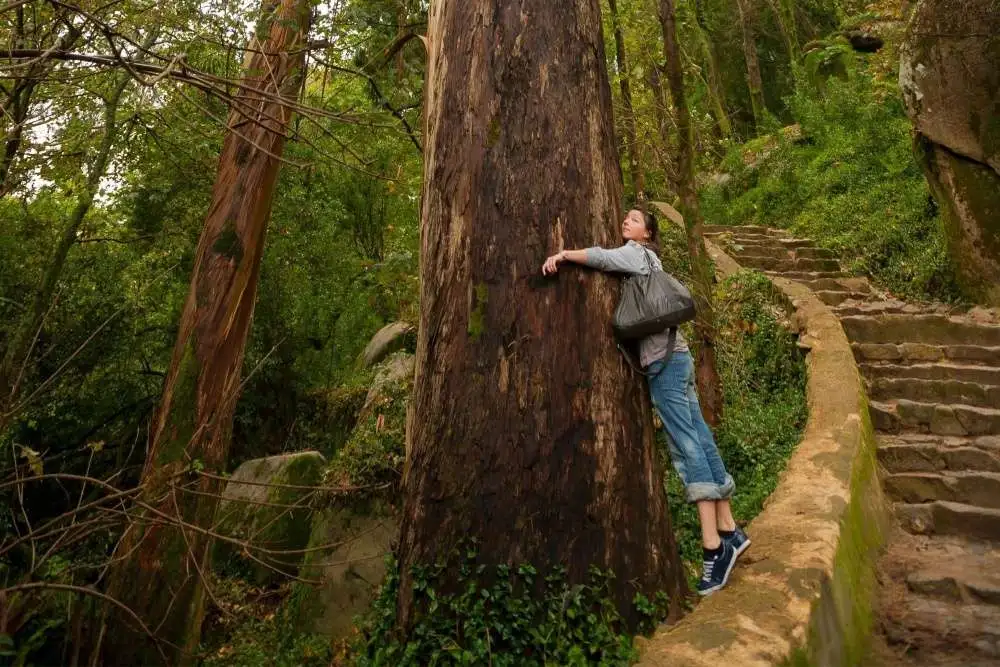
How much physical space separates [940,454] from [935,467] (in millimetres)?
117

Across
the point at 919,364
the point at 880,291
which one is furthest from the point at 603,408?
the point at 880,291

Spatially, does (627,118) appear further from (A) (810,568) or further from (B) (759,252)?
(A) (810,568)

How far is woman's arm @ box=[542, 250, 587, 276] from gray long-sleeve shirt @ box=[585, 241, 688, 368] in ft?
0.10

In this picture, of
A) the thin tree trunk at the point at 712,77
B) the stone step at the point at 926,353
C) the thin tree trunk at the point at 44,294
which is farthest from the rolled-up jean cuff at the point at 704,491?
the thin tree trunk at the point at 712,77

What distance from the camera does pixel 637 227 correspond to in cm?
338

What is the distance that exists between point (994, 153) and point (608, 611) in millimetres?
8199

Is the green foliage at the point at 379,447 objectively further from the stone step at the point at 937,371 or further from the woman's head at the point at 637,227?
the stone step at the point at 937,371

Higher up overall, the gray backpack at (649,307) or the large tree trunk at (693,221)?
the large tree trunk at (693,221)

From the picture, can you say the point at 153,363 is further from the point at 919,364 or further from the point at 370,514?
the point at 919,364

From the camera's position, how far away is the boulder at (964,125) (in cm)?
805

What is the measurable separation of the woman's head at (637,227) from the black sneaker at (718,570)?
1.58 meters

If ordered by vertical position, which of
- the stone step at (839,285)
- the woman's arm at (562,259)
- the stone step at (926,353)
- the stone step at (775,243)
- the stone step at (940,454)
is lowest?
the stone step at (940,454)

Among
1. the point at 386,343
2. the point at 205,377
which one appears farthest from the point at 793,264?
the point at 205,377

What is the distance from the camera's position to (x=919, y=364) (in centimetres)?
700
